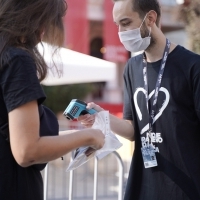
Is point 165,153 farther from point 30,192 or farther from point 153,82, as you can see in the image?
point 30,192

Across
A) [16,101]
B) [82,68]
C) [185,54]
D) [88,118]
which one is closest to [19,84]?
[16,101]

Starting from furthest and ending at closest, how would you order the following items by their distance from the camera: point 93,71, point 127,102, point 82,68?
point 93,71 → point 82,68 → point 127,102

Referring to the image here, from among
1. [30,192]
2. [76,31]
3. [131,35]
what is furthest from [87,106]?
[76,31]

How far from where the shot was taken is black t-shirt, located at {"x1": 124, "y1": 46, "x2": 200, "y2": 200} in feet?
8.45

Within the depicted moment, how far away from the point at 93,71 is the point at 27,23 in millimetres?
5801

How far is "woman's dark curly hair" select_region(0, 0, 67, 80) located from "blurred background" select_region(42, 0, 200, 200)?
0.96 feet

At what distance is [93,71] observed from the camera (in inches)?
305

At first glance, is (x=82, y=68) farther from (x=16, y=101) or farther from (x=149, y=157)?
(x=16, y=101)

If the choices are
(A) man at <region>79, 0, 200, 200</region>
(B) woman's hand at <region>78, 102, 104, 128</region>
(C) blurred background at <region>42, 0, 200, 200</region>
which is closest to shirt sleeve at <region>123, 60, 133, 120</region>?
(A) man at <region>79, 0, 200, 200</region>

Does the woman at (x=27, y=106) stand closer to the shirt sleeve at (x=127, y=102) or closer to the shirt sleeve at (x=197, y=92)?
the shirt sleeve at (x=197, y=92)

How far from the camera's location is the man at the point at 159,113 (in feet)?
8.46

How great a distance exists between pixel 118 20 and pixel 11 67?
1.10 metres

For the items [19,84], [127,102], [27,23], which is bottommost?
[127,102]

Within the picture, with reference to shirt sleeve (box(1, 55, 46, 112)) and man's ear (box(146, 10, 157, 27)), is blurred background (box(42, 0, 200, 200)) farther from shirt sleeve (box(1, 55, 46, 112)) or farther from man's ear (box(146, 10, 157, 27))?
man's ear (box(146, 10, 157, 27))
